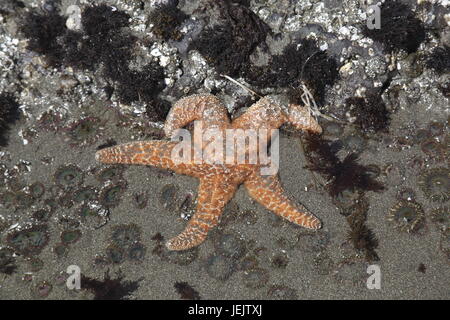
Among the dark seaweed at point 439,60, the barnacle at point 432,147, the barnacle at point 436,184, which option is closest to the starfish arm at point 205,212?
the barnacle at point 436,184

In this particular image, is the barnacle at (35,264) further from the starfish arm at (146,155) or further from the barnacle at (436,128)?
the barnacle at (436,128)

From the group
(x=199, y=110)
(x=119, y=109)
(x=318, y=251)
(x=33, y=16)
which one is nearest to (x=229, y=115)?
(x=199, y=110)

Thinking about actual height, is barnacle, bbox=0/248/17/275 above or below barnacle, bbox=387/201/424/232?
below

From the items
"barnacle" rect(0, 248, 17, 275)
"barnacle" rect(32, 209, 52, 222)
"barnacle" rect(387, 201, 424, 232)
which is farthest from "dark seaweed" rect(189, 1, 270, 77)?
"barnacle" rect(0, 248, 17, 275)

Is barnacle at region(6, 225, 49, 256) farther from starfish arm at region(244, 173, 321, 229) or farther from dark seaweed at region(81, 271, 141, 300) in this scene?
starfish arm at region(244, 173, 321, 229)

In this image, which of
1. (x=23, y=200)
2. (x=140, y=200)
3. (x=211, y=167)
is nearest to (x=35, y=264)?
(x=23, y=200)

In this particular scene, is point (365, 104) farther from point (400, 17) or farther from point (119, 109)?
point (119, 109)
